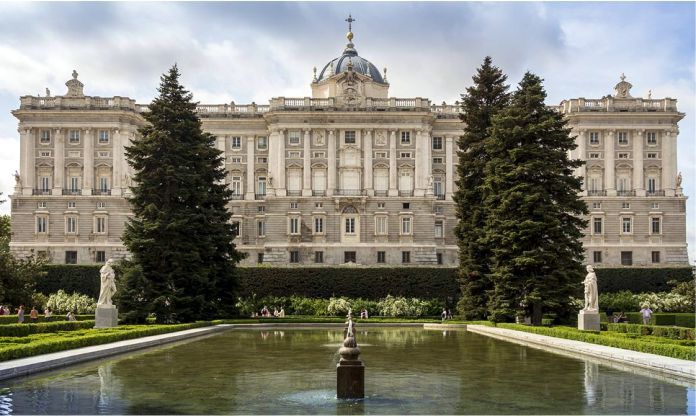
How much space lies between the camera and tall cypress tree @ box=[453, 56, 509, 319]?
136 ft

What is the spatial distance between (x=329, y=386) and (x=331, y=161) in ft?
186

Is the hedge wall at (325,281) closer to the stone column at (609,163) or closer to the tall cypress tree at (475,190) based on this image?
the tall cypress tree at (475,190)

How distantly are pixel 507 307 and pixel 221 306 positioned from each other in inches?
612

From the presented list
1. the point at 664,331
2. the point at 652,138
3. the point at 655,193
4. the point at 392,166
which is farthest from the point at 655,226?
the point at 664,331

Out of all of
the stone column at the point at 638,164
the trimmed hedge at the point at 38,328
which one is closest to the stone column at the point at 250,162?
the stone column at the point at 638,164

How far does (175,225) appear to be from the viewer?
37656mm

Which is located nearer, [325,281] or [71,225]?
[325,281]

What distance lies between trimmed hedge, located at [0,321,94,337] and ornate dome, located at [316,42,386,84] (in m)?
53.3

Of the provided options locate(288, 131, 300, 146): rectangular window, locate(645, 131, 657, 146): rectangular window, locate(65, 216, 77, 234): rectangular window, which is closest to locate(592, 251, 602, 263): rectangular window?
locate(645, 131, 657, 146): rectangular window

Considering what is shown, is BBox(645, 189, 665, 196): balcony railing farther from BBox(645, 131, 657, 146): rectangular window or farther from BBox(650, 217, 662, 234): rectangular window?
BBox(645, 131, 657, 146): rectangular window

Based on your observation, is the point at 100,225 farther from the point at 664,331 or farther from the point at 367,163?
the point at 664,331

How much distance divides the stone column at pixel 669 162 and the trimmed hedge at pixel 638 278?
1517 centimetres

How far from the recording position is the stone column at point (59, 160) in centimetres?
7162

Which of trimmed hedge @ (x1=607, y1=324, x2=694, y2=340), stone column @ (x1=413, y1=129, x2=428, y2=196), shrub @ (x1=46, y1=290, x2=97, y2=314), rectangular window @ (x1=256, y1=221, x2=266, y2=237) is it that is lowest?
shrub @ (x1=46, y1=290, x2=97, y2=314)
